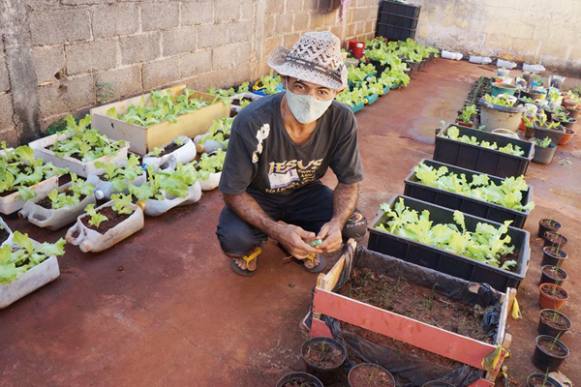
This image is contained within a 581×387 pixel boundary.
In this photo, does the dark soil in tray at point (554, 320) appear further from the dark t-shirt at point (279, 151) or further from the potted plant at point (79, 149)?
the potted plant at point (79, 149)

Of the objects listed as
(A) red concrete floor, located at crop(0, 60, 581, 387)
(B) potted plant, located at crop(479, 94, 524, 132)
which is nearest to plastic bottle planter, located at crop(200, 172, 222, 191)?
(A) red concrete floor, located at crop(0, 60, 581, 387)

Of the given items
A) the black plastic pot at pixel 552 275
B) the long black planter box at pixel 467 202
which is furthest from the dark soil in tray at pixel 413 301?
the long black planter box at pixel 467 202

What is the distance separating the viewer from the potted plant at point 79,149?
400cm

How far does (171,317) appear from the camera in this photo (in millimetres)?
2820

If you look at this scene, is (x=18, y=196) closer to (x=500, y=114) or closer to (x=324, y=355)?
(x=324, y=355)

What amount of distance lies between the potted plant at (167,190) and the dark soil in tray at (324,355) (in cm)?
183

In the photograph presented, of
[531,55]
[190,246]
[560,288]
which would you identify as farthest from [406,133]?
[531,55]

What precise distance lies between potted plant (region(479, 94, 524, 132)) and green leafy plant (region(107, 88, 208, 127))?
3712 millimetres

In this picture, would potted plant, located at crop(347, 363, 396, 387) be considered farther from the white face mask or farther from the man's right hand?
the white face mask

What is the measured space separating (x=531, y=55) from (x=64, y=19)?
→ 11355 mm

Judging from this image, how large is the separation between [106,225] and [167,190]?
607mm

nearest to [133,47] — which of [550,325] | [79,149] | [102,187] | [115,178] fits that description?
[79,149]

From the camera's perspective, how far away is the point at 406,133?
6645 millimetres

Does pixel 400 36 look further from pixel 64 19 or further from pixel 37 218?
pixel 37 218
